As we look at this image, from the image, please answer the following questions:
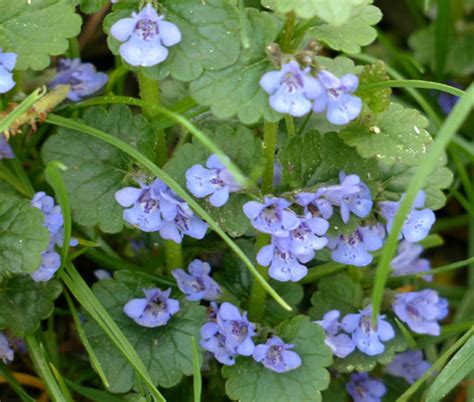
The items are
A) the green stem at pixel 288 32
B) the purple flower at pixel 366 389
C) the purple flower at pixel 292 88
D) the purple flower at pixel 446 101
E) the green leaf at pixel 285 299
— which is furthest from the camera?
the purple flower at pixel 446 101

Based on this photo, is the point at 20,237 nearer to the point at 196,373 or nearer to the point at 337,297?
the point at 196,373

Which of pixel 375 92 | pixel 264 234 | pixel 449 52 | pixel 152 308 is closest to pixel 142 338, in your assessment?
pixel 152 308

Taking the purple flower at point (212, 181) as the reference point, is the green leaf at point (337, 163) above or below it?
below

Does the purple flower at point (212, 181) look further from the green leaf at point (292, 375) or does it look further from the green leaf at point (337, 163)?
the green leaf at point (292, 375)

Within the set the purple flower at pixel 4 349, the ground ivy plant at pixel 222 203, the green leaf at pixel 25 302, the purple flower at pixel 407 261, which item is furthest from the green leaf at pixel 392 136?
the purple flower at pixel 4 349

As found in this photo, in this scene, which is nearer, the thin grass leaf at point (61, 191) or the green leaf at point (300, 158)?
the thin grass leaf at point (61, 191)

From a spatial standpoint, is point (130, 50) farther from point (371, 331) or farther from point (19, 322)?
point (371, 331)
